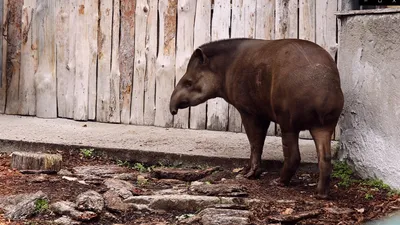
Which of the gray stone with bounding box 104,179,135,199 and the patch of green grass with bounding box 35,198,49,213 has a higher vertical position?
the gray stone with bounding box 104,179,135,199

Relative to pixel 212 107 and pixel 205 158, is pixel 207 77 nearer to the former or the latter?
pixel 205 158

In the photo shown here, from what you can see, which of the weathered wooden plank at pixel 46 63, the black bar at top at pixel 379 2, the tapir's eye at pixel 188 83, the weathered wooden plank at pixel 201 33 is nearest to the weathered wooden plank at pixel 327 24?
the black bar at top at pixel 379 2

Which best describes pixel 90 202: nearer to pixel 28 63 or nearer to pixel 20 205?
pixel 20 205

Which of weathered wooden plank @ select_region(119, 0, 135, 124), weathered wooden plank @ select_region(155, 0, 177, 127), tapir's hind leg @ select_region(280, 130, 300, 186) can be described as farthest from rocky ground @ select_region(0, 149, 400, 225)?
weathered wooden plank @ select_region(119, 0, 135, 124)

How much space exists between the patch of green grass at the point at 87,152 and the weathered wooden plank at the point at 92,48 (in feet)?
4.19

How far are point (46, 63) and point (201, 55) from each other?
286 centimetres

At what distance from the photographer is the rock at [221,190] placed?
6219 mm

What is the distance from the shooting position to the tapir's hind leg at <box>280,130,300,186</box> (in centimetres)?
636

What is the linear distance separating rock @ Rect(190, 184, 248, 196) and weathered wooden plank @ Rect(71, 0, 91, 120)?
315 cm

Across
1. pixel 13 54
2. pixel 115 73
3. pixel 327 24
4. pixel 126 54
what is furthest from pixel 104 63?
pixel 327 24

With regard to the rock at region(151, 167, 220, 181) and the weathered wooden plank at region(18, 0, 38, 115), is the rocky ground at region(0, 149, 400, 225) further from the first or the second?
the weathered wooden plank at region(18, 0, 38, 115)

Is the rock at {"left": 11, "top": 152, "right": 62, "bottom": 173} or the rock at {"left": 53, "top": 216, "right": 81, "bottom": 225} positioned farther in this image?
the rock at {"left": 11, "top": 152, "right": 62, "bottom": 173}

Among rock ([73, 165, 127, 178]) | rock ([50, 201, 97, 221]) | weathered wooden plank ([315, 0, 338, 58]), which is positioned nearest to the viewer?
rock ([50, 201, 97, 221])

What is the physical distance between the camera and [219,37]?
858 centimetres
